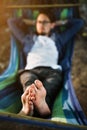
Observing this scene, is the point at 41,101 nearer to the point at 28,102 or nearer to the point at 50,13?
the point at 28,102

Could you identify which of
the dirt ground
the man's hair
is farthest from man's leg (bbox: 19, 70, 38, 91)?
the man's hair

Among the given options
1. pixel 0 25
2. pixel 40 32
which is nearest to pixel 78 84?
pixel 40 32

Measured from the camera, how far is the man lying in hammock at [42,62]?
2.78 m

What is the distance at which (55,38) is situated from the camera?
390 centimetres

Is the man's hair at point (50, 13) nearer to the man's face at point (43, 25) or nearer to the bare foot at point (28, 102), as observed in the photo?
the man's face at point (43, 25)

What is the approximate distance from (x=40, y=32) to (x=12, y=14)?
0.50m

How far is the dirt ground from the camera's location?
3.51 metres

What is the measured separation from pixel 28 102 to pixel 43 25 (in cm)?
143

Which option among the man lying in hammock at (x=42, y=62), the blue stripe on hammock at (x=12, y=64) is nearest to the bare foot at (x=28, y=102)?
the man lying in hammock at (x=42, y=62)

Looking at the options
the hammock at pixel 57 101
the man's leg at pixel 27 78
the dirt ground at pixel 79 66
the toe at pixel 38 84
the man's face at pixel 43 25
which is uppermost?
the man's face at pixel 43 25

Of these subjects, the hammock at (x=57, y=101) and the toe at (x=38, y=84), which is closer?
the hammock at (x=57, y=101)

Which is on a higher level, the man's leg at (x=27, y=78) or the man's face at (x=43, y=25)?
the man's face at (x=43, y=25)

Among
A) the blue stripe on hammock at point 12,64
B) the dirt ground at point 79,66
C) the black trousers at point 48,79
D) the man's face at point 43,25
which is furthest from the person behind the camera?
the man's face at point 43,25

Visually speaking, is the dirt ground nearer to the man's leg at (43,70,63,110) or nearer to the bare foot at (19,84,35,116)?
the man's leg at (43,70,63,110)
